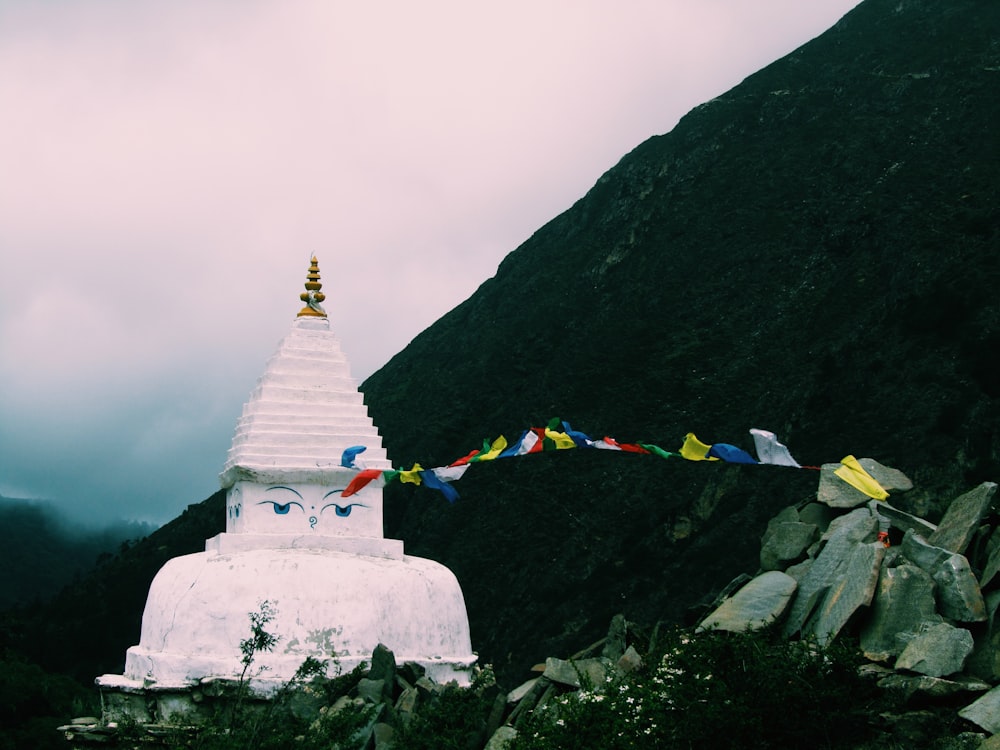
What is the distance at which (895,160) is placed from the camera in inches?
2019

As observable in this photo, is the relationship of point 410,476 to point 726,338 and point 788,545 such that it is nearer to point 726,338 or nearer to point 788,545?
point 788,545

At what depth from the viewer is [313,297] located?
1911 cm

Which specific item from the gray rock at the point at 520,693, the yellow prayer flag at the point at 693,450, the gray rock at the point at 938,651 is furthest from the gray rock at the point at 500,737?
the yellow prayer flag at the point at 693,450

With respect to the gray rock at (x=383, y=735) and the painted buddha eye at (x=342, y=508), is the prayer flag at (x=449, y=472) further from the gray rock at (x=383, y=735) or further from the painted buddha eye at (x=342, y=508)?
the gray rock at (x=383, y=735)

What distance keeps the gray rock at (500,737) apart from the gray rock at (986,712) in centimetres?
401

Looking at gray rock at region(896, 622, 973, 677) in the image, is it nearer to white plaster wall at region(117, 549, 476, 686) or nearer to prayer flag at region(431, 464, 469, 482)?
white plaster wall at region(117, 549, 476, 686)

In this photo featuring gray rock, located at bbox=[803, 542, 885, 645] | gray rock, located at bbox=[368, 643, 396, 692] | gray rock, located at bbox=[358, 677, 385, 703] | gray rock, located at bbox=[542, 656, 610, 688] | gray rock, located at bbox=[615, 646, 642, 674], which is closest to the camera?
gray rock, located at bbox=[803, 542, 885, 645]

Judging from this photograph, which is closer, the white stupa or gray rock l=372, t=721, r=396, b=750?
gray rock l=372, t=721, r=396, b=750

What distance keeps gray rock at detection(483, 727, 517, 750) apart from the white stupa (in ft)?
11.8

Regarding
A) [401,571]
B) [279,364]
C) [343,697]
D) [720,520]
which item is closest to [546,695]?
[343,697]

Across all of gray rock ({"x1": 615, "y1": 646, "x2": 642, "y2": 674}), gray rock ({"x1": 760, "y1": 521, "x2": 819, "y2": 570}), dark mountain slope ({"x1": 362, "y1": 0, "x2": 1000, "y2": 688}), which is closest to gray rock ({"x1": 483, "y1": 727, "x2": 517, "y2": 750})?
gray rock ({"x1": 615, "y1": 646, "x2": 642, "y2": 674})

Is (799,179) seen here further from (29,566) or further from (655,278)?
(29,566)

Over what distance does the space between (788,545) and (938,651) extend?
3.09 metres

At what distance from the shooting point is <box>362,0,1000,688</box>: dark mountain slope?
128 ft
